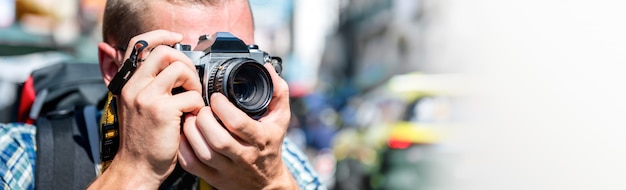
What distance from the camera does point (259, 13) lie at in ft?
80.3

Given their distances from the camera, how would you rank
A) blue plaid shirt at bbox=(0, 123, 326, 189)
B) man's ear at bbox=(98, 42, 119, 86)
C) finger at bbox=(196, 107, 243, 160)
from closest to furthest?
finger at bbox=(196, 107, 243, 160), blue plaid shirt at bbox=(0, 123, 326, 189), man's ear at bbox=(98, 42, 119, 86)

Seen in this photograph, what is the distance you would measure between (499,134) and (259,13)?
62.0ft

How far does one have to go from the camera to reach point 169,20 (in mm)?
2160

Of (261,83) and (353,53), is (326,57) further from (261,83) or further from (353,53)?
(261,83)

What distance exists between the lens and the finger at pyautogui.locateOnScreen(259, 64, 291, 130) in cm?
196

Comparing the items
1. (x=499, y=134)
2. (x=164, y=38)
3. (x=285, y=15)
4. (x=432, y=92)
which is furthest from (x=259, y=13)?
(x=164, y=38)

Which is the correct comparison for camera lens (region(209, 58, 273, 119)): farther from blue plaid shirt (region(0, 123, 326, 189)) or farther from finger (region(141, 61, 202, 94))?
blue plaid shirt (region(0, 123, 326, 189))

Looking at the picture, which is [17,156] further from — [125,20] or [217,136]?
[217,136]

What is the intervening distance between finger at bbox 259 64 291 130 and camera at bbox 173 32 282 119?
17mm

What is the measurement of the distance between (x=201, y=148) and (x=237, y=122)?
3.9 inches

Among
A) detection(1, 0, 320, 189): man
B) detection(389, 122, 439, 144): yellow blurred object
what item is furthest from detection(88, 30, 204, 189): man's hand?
detection(389, 122, 439, 144): yellow blurred object

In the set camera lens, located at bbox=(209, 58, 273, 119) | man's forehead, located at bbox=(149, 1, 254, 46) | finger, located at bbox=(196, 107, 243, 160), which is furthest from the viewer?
man's forehead, located at bbox=(149, 1, 254, 46)

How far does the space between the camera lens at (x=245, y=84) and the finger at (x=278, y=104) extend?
0.06 feet

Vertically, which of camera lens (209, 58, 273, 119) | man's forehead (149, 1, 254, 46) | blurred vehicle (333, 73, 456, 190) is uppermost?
man's forehead (149, 1, 254, 46)
